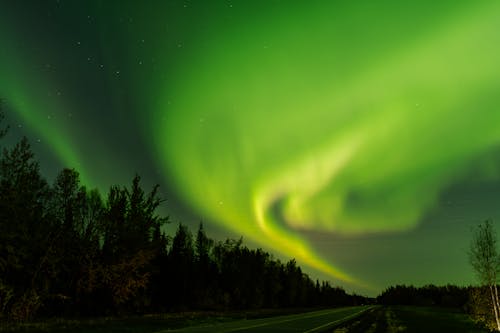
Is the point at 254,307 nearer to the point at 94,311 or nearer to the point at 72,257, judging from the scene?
the point at 94,311

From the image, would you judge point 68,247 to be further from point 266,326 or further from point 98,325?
point 266,326

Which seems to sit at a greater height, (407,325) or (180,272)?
(180,272)

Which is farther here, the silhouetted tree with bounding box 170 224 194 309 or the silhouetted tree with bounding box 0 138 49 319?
the silhouetted tree with bounding box 170 224 194 309

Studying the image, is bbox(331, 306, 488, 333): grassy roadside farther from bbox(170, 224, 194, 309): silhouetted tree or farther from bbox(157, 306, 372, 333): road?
bbox(170, 224, 194, 309): silhouetted tree

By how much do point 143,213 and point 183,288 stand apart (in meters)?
39.3

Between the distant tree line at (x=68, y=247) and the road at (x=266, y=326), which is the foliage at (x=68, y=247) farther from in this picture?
the road at (x=266, y=326)

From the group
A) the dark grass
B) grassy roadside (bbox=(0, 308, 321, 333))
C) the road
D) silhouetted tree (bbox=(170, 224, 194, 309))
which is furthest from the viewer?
silhouetted tree (bbox=(170, 224, 194, 309))

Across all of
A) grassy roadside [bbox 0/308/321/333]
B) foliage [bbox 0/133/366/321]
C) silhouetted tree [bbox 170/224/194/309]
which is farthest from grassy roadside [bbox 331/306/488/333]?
silhouetted tree [bbox 170/224/194/309]

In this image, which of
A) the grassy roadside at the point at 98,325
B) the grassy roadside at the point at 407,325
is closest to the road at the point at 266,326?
the grassy roadside at the point at 407,325

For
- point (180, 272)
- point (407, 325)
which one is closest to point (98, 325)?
point (407, 325)

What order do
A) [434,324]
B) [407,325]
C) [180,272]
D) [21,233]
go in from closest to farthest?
[21,233] → [407,325] → [434,324] → [180,272]

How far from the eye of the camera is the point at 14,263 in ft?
111

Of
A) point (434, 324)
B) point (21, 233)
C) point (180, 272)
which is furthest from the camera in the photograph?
point (180, 272)

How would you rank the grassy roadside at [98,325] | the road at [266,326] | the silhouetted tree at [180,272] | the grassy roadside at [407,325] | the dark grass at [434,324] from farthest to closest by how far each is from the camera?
the silhouetted tree at [180,272] < the dark grass at [434,324] < the grassy roadside at [407,325] < the road at [266,326] < the grassy roadside at [98,325]
